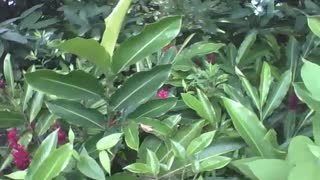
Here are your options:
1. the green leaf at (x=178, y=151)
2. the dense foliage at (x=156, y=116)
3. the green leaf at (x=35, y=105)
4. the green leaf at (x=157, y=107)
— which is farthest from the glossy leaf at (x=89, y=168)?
the green leaf at (x=35, y=105)

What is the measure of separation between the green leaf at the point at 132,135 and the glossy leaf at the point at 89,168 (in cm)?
10

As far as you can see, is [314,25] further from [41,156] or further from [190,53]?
[41,156]

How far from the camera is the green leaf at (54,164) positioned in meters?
1.03

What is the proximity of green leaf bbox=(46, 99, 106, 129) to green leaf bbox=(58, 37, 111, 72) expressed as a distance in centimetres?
11

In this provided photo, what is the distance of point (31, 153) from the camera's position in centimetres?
138

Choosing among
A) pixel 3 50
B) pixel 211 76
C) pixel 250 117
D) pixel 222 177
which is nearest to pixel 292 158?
pixel 250 117

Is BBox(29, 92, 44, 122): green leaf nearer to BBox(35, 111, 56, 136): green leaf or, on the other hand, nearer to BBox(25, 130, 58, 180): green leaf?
BBox(35, 111, 56, 136): green leaf

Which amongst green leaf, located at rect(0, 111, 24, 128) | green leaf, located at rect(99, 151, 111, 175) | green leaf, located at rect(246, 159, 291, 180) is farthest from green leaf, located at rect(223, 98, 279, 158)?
green leaf, located at rect(0, 111, 24, 128)

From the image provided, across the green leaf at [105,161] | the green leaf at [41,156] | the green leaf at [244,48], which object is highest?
the green leaf at [41,156]

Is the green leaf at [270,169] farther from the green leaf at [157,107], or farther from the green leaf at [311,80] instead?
the green leaf at [157,107]

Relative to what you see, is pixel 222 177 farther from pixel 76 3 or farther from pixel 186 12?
pixel 76 3

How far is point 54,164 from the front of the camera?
3.38ft

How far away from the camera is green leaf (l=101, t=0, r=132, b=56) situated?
1.23 metres

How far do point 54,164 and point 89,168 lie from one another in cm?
9
